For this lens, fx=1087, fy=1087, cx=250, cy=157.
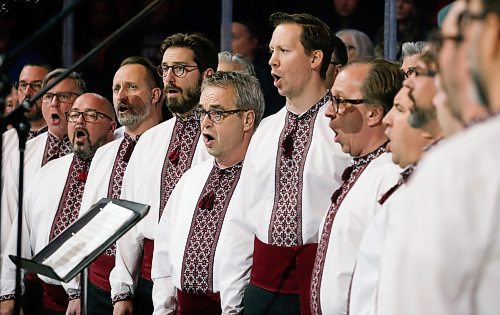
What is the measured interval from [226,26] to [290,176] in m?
2.01

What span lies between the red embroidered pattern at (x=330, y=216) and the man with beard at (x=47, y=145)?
222 cm

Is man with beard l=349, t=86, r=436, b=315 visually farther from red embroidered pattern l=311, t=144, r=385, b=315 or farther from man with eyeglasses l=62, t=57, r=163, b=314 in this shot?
man with eyeglasses l=62, t=57, r=163, b=314

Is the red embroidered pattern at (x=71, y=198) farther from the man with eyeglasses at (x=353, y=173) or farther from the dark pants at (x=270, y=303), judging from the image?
the man with eyeglasses at (x=353, y=173)

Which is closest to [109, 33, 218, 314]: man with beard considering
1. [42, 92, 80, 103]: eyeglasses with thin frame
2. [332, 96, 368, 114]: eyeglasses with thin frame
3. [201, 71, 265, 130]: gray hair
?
[201, 71, 265, 130]: gray hair

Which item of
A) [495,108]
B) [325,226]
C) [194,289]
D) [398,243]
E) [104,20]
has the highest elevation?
[104,20]

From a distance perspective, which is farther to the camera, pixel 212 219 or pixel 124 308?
pixel 124 308

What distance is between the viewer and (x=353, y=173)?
3.47 m

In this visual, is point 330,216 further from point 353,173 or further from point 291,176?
point 291,176

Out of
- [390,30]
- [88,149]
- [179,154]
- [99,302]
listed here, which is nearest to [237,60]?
[179,154]

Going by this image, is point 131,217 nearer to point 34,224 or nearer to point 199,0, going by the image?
point 34,224

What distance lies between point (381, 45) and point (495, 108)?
3.63m

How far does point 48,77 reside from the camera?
540cm

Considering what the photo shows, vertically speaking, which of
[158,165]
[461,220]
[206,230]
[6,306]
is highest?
[461,220]

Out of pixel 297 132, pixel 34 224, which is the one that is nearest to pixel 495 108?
pixel 297 132
